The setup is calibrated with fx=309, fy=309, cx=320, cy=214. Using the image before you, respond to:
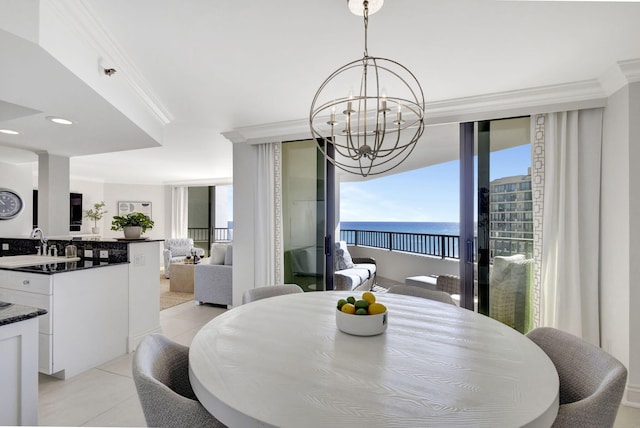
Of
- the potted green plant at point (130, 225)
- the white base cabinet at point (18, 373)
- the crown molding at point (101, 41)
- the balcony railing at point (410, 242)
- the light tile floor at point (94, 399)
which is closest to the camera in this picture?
the white base cabinet at point (18, 373)

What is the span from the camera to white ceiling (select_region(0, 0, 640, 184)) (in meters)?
1.56

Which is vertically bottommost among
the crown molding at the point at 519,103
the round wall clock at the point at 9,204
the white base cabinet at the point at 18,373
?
the white base cabinet at the point at 18,373

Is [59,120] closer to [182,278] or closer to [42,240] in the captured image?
[42,240]

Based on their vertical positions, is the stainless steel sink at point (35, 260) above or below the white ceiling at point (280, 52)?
below

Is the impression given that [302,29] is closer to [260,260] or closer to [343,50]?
[343,50]

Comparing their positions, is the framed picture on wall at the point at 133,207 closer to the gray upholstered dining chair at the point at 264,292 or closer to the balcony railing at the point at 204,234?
the balcony railing at the point at 204,234

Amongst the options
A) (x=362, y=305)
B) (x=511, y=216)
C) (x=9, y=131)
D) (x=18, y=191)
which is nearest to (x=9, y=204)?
(x=18, y=191)

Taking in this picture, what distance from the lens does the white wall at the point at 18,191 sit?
13.9 ft

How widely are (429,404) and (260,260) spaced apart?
3.12m

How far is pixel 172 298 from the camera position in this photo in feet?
16.4

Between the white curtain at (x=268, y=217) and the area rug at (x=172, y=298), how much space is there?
5.74ft

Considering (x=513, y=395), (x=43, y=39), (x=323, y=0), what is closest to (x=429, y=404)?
(x=513, y=395)

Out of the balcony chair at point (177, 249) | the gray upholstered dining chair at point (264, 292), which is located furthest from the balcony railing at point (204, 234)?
the gray upholstered dining chair at point (264, 292)

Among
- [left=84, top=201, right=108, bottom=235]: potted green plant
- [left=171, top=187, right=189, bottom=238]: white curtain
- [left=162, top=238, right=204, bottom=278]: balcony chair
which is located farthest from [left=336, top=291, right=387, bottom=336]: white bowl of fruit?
[left=171, top=187, right=189, bottom=238]: white curtain
